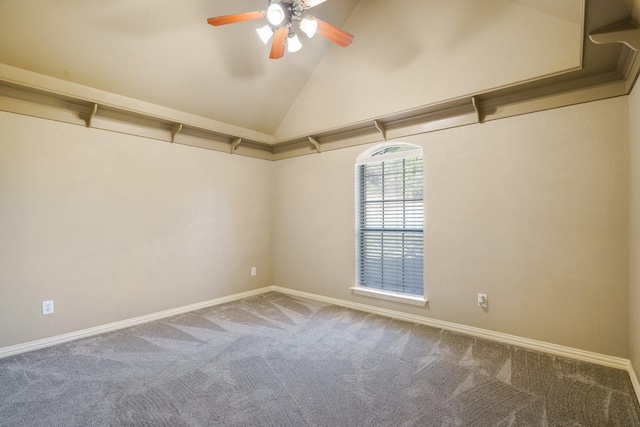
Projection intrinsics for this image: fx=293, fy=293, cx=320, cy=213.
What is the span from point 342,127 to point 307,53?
1.13m

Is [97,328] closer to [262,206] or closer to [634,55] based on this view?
[262,206]

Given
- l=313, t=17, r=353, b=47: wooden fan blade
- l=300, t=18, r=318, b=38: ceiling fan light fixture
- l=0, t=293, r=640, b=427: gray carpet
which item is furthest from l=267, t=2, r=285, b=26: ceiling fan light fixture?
l=0, t=293, r=640, b=427: gray carpet

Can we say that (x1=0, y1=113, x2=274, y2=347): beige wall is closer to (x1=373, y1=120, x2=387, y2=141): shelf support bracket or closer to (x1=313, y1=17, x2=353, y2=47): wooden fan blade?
(x1=373, y1=120, x2=387, y2=141): shelf support bracket

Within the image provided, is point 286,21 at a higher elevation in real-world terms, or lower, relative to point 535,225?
higher

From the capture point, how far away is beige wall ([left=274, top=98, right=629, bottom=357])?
2.39 m

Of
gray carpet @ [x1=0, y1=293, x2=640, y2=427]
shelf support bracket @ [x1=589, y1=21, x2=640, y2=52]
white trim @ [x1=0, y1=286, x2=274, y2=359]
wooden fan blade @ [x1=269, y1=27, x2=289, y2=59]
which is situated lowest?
gray carpet @ [x1=0, y1=293, x2=640, y2=427]

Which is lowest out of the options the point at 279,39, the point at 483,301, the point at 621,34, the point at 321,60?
the point at 483,301

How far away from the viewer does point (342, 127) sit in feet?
12.4

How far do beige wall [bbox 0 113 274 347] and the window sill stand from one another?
71.7 inches

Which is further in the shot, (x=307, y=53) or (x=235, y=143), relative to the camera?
(x=235, y=143)

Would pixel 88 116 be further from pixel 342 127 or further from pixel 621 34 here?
pixel 621 34

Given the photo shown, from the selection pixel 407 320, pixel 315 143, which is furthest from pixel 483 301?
pixel 315 143

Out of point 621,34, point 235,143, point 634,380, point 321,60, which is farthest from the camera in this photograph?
point 235,143

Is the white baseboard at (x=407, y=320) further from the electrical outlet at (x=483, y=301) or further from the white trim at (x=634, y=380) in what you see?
the electrical outlet at (x=483, y=301)
